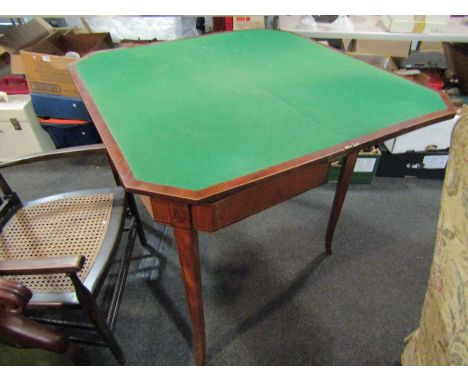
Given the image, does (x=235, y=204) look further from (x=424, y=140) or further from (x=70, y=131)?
(x=70, y=131)

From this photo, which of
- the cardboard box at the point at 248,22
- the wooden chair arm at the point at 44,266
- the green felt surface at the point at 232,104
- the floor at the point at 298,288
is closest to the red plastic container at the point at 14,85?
the floor at the point at 298,288

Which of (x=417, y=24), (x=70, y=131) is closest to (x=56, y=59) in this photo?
(x=70, y=131)

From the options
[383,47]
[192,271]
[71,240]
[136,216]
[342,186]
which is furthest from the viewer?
[383,47]

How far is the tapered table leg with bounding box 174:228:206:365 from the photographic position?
27.9 inches

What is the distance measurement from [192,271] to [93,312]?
0.30 meters

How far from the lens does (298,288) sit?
4.25ft

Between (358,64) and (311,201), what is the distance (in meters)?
0.80

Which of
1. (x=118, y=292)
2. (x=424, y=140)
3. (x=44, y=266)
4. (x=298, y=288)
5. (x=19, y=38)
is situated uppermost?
(x=19, y=38)

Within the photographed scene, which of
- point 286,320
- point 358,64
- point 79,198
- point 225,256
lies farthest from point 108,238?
point 358,64

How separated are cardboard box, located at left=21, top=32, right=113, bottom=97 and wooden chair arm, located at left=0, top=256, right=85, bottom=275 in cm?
117

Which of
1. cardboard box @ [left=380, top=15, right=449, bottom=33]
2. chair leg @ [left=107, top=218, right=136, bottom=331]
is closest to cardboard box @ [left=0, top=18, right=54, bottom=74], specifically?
chair leg @ [left=107, top=218, right=136, bottom=331]

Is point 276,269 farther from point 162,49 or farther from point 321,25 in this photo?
point 321,25

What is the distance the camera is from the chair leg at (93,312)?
73 cm

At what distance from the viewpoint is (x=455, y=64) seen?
1.86m
